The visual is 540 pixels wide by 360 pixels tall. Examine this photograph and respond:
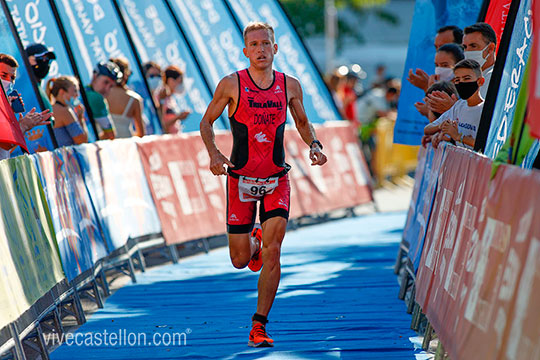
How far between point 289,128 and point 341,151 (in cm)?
132

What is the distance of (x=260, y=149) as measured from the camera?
6.97 metres

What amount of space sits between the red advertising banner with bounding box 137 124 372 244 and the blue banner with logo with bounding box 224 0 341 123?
43.3 inches

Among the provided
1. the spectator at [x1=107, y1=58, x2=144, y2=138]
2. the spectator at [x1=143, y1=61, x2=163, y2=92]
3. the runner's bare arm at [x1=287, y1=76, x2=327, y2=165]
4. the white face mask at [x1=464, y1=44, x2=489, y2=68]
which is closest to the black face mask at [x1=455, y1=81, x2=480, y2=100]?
the white face mask at [x1=464, y1=44, x2=489, y2=68]

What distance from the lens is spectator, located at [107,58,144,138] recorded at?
11453 mm

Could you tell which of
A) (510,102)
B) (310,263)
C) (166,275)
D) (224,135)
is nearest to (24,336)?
(510,102)

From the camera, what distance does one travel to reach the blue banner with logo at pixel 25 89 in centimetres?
855

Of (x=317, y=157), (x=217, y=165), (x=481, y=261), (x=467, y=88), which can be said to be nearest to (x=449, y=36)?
(x=467, y=88)

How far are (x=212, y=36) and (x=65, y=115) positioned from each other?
744 centimetres

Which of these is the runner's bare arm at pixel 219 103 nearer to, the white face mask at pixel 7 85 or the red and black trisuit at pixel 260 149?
the red and black trisuit at pixel 260 149

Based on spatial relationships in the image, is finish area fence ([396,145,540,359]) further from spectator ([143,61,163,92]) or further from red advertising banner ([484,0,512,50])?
spectator ([143,61,163,92])

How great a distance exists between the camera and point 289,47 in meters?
17.6

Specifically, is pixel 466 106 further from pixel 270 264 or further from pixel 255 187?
pixel 270 264

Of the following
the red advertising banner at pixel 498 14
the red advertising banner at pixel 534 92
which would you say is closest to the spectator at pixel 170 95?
the red advertising banner at pixel 498 14

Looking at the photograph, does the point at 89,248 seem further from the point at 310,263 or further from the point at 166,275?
the point at 310,263
